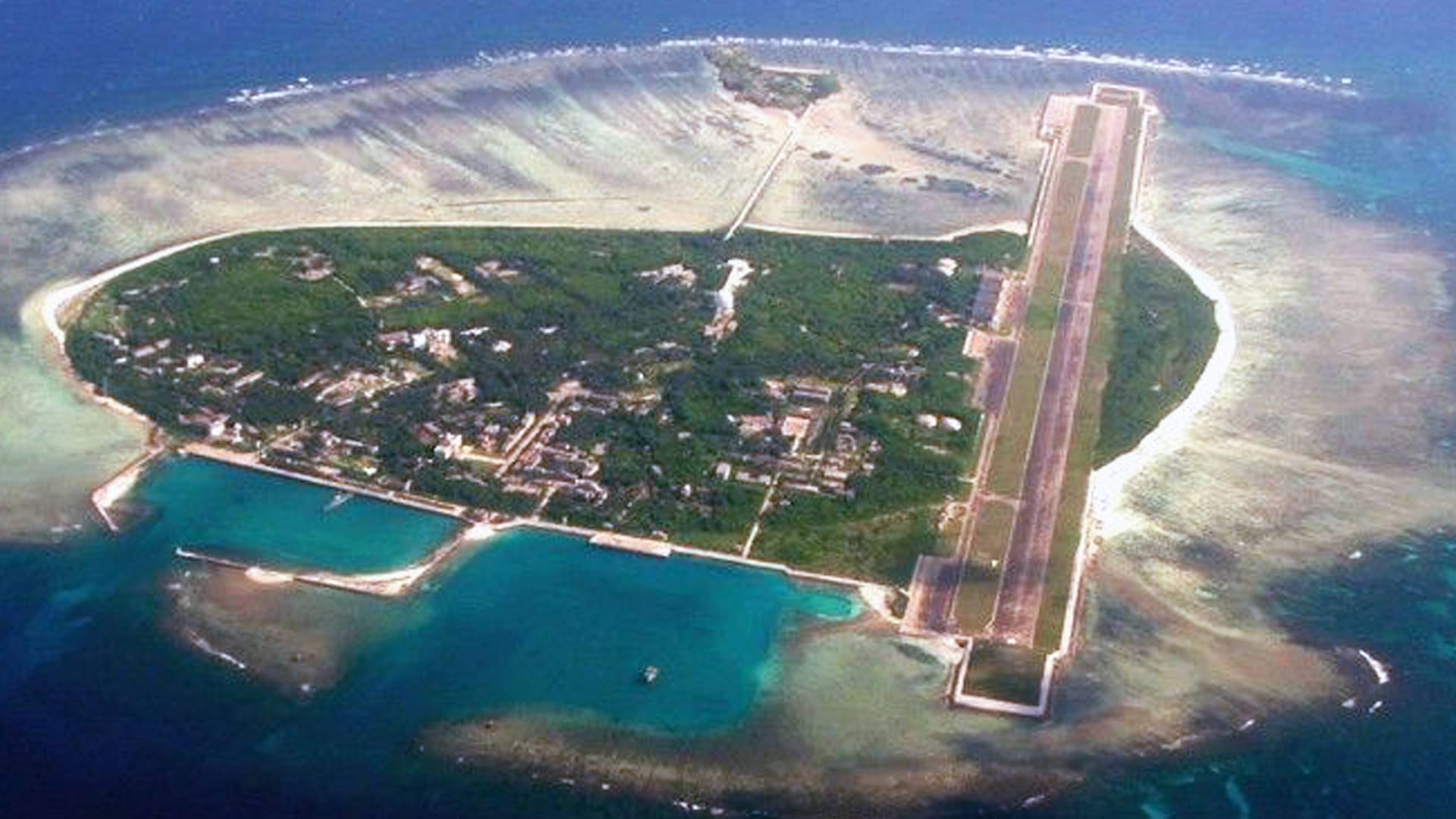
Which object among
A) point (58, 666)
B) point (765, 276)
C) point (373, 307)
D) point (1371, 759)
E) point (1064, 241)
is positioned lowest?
point (58, 666)

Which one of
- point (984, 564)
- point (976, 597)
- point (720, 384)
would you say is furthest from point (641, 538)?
point (984, 564)

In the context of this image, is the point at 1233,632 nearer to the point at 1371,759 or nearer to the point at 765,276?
the point at 1371,759

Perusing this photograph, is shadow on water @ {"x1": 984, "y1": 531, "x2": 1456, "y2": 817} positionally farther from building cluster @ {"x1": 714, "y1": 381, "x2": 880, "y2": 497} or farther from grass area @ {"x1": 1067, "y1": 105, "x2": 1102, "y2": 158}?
grass area @ {"x1": 1067, "y1": 105, "x2": 1102, "y2": 158}

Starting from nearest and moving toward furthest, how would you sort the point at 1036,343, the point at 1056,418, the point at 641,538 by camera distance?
the point at 641,538 → the point at 1056,418 → the point at 1036,343

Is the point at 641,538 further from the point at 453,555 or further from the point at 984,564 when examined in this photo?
the point at 984,564

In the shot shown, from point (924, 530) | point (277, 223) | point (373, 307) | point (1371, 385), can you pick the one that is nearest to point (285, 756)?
point (924, 530)

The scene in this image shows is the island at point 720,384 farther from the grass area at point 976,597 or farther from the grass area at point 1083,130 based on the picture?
the grass area at point 1083,130

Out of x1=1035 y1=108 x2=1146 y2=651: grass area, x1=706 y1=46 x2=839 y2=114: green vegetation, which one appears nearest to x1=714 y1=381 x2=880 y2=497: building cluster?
x1=1035 y1=108 x2=1146 y2=651: grass area
